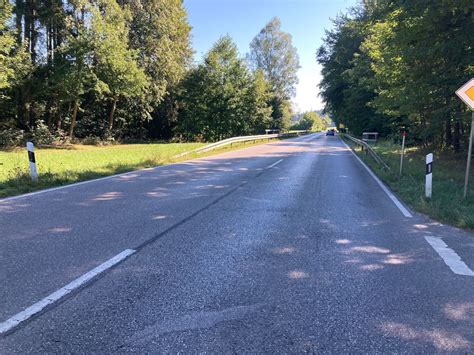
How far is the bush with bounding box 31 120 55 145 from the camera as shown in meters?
25.5

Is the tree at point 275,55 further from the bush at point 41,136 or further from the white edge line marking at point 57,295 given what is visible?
the white edge line marking at point 57,295

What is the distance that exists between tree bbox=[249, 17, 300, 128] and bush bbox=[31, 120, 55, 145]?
37.4 meters

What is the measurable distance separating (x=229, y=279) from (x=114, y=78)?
25.0 meters

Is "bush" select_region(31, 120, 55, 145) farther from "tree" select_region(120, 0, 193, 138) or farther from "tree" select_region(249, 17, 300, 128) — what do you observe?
"tree" select_region(249, 17, 300, 128)

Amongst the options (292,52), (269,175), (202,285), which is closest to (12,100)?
(269,175)

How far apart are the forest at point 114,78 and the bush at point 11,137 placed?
0.07 m

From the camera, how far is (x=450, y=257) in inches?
188

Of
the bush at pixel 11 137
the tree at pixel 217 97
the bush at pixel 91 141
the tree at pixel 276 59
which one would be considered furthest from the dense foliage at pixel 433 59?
the tree at pixel 276 59

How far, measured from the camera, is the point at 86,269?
4.06 metres

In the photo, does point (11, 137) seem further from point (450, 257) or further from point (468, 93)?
point (450, 257)

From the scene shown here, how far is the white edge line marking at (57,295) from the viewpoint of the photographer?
9.72ft

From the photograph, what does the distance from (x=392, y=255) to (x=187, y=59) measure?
39352 mm

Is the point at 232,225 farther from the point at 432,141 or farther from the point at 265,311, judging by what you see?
the point at 432,141

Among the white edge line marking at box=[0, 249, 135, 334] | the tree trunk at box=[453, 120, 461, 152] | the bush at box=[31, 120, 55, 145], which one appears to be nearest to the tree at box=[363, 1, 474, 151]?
the tree trunk at box=[453, 120, 461, 152]
